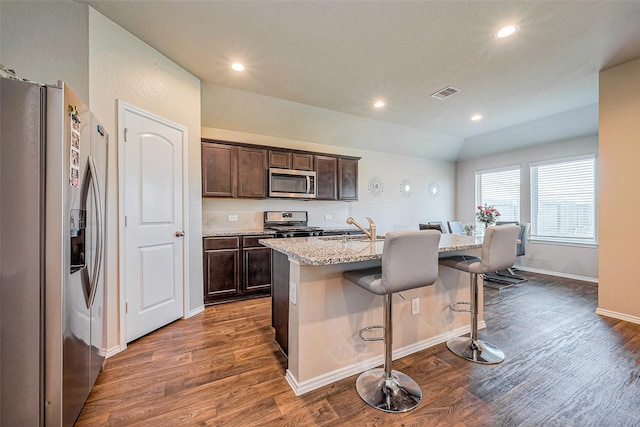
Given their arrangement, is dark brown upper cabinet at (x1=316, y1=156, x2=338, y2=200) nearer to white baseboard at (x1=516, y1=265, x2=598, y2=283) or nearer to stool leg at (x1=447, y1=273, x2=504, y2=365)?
stool leg at (x1=447, y1=273, x2=504, y2=365)

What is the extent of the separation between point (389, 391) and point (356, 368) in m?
0.30

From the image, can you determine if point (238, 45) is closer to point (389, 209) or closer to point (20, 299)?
point (20, 299)

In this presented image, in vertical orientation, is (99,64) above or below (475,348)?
above

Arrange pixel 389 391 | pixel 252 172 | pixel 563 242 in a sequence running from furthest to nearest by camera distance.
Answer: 1. pixel 563 242
2. pixel 252 172
3. pixel 389 391

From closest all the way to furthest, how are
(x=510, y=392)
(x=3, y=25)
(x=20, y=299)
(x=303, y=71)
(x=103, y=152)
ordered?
1. (x=20, y=299)
2. (x=510, y=392)
3. (x=3, y=25)
4. (x=103, y=152)
5. (x=303, y=71)

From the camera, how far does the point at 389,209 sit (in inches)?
222

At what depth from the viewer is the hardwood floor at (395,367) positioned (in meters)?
1.47

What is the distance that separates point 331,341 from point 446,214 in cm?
567

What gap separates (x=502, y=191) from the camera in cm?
556

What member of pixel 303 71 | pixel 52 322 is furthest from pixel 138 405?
pixel 303 71

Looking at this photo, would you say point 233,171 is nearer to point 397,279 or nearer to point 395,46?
point 395,46

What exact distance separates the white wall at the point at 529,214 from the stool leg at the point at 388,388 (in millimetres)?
4622

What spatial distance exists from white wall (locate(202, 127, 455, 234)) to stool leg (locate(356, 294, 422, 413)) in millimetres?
2965

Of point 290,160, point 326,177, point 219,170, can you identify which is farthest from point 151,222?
point 326,177
